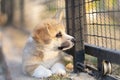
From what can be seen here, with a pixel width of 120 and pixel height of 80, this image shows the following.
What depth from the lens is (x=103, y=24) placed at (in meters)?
2.62

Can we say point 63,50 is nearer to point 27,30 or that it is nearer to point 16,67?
point 16,67

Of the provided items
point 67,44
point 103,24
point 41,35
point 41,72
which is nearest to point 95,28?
point 103,24

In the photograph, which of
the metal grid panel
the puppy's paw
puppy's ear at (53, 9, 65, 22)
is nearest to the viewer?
the metal grid panel

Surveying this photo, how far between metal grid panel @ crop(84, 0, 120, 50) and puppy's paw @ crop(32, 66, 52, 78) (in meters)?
0.57

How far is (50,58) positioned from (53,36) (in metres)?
0.27

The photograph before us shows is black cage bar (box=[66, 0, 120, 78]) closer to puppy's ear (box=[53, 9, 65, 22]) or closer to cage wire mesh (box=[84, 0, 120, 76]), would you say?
cage wire mesh (box=[84, 0, 120, 76])

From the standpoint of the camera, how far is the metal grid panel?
2.38m

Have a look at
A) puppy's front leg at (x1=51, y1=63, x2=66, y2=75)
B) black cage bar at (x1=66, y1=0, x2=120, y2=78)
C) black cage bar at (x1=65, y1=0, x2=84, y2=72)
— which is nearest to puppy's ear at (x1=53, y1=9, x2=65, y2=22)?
black cage bar at (x1=66, y1=0, x2=120, y2=78)

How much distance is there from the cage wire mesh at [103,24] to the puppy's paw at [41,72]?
0.56 meters

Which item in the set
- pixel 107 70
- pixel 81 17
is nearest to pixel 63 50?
pixel 81 17

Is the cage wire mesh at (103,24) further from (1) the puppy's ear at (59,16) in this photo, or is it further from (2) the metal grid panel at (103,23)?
(1) the puppy's ear at (59,16)

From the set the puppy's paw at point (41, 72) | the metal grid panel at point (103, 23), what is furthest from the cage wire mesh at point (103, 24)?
the puppy's paw at point (41, 72)

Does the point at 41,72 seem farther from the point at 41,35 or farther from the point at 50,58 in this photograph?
the point at 41,35

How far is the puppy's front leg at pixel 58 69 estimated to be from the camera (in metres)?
2.99
